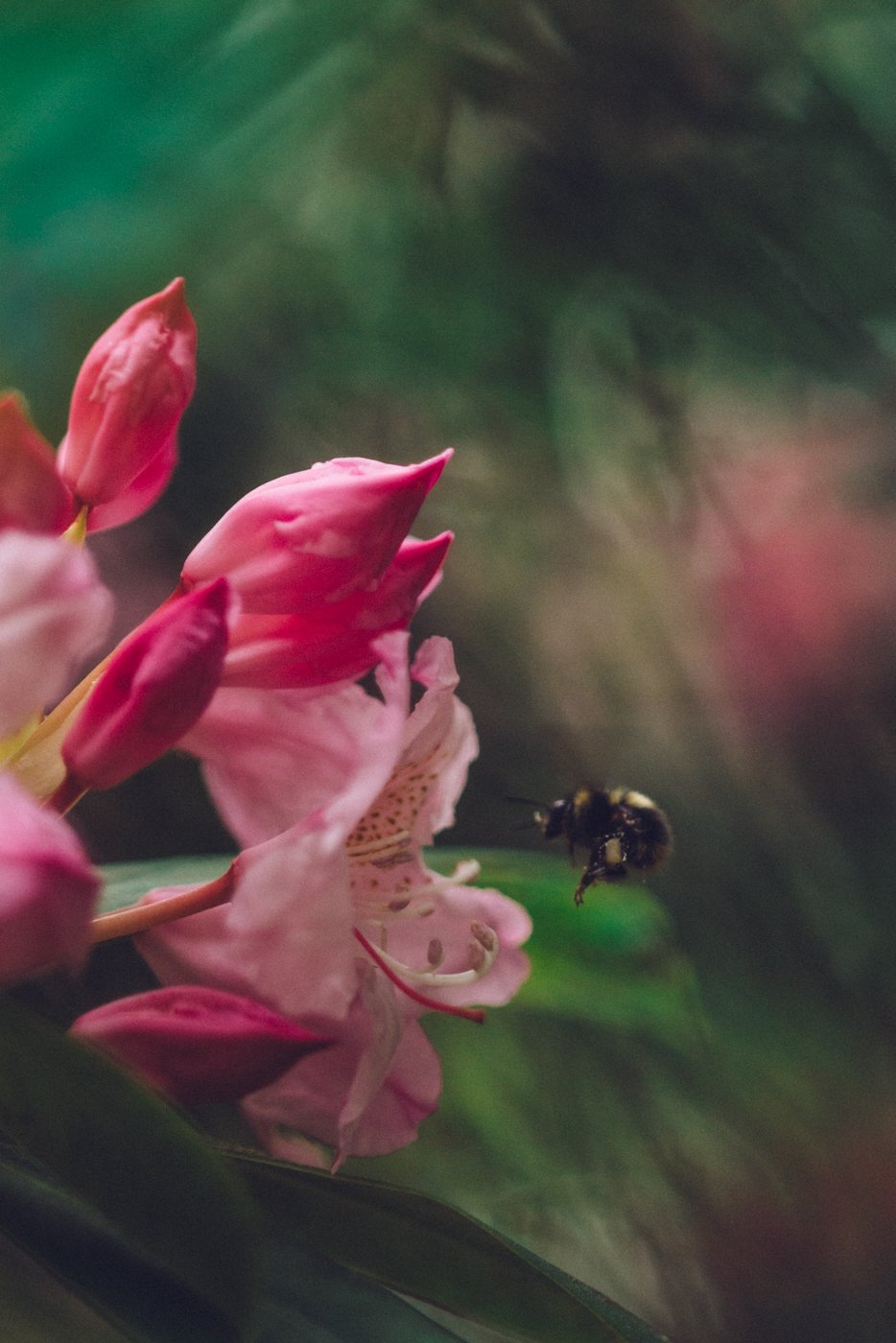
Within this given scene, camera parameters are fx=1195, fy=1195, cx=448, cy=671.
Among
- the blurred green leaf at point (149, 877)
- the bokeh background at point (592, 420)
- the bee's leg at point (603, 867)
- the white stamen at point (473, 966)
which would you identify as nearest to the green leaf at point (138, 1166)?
the white stamen at point (473, 966)

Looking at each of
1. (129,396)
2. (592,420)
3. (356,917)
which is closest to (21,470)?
(129,396)

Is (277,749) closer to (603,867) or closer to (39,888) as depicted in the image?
(39,888)

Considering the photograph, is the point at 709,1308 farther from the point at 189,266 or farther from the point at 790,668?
the point at 189,266

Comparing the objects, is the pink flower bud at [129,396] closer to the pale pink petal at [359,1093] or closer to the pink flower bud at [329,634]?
the pink flower bud at [329,634]

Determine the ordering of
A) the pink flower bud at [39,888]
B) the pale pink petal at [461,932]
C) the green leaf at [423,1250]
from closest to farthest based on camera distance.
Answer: the pink flower bud at [39,888] → the green leaf at [423,1250] → the pale pink petal at [461,932]

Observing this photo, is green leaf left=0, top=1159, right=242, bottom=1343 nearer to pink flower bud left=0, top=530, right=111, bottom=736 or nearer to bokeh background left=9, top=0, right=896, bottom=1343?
pink flower bud left=0, top=530, right=111, bottom=736

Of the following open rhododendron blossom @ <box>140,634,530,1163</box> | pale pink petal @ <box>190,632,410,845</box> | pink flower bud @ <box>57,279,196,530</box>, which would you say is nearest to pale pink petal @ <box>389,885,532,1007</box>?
open rhododendron blossom @ <box>140,634,530,1163</box>
